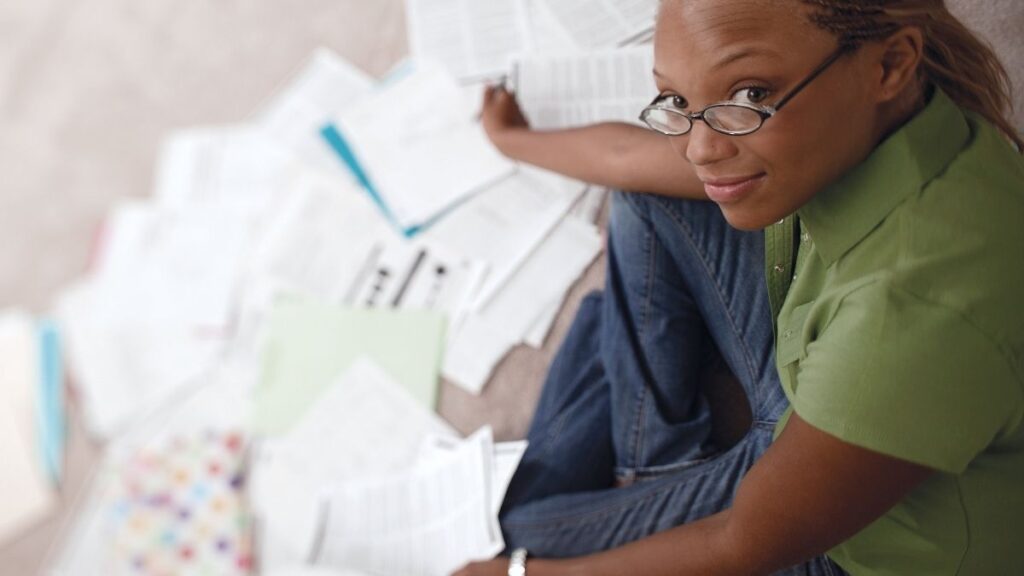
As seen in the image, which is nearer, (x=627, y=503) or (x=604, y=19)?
(x=627, y=503)

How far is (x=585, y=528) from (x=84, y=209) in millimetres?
1105

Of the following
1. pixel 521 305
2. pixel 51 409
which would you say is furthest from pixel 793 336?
pixel 51 409

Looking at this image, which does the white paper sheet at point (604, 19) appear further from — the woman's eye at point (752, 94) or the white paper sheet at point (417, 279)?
the woman's eye at point (752, 94)

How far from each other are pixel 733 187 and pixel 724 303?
0.35 m

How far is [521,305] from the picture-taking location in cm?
131

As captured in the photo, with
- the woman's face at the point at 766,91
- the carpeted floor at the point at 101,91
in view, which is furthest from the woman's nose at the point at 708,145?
the carpeted floor at the point at 101,91

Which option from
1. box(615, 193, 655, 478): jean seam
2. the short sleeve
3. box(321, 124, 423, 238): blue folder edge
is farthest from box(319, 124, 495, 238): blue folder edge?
the short sleeve

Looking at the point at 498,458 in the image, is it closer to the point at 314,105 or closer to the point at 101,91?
the point at 314,105

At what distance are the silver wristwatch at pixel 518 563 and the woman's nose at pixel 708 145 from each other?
1.86 ft

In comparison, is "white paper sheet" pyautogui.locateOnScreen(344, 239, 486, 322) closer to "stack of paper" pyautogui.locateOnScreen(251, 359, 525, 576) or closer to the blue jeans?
"stack of paper" pyautogui.locateOnScreen(251, 359, 525, 576)

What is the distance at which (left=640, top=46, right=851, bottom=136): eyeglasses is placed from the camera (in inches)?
23.0

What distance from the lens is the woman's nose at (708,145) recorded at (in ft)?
2.09

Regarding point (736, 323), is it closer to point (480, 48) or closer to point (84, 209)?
point (480, 48)

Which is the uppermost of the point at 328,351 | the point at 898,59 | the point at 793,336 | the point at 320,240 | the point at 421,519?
the point at 898,59
